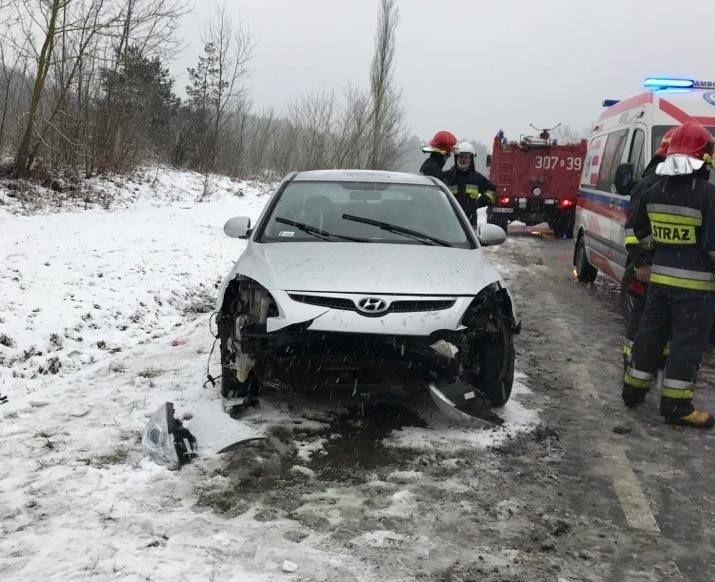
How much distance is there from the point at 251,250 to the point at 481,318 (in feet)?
5.42

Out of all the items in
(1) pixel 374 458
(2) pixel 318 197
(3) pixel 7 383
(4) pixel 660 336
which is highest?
(2) pixel 318 197

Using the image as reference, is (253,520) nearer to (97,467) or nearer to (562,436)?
(97,467)

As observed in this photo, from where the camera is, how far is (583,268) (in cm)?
983

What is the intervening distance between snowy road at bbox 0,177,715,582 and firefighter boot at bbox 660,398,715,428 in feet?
0.35

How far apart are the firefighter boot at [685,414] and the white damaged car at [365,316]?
109 centimetres

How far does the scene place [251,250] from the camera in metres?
4.47

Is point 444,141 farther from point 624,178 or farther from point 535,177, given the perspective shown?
point 535,177

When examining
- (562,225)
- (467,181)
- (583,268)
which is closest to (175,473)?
(467,181)

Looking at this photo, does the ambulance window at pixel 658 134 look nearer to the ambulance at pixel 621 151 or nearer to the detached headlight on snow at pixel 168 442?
the ambulance at pixel 621 151

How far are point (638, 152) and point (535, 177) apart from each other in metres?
9.97

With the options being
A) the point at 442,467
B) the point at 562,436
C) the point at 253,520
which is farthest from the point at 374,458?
the point at 562,436

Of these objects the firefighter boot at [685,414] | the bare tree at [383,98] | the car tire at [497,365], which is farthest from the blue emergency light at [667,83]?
the bare tree at [383,98]

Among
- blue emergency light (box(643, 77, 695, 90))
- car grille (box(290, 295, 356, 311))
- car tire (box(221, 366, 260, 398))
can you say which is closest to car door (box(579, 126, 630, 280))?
blue emergency light (box(643, 77, 695, 90))

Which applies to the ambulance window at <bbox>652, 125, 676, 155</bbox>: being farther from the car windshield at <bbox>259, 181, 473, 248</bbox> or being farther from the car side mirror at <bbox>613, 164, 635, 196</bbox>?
the car windshield at <bbox>259, 181, 473, 248</bbox>
